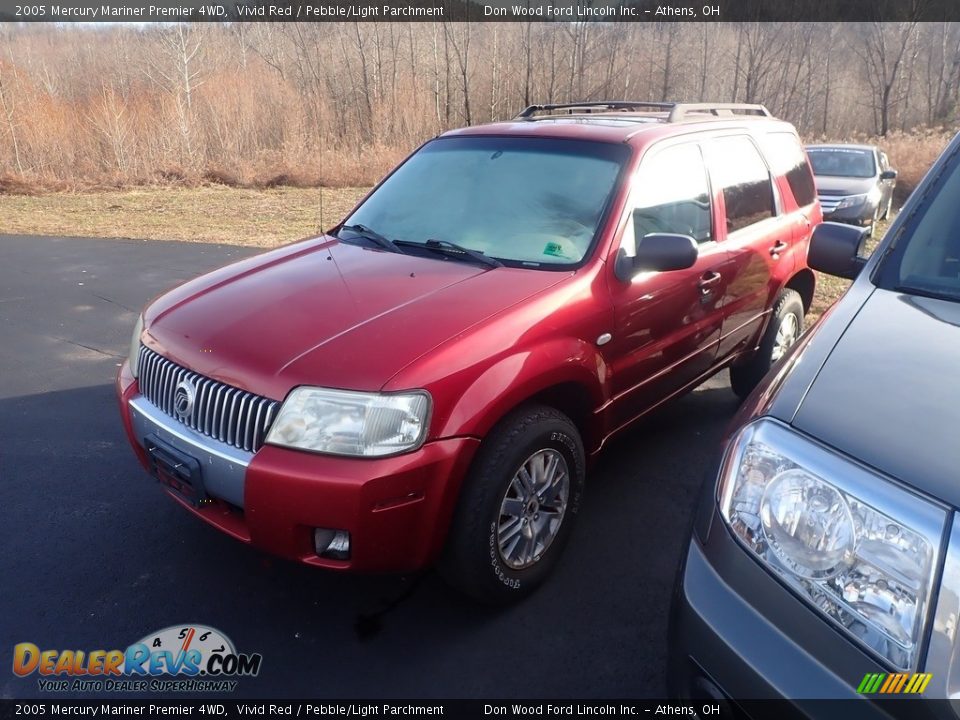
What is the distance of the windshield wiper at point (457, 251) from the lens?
3.27m

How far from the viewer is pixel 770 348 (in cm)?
482

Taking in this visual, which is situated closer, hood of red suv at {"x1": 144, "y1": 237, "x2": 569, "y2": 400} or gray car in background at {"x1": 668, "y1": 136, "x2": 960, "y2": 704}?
gray car in background at {"x1": 668, "y1": 136, "x2": 960, "y2": 704}

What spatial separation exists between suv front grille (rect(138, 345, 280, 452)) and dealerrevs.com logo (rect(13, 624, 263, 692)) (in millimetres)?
→ 807

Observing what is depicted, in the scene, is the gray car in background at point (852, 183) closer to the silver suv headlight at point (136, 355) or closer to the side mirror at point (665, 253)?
the side mirror at point (665, 253)

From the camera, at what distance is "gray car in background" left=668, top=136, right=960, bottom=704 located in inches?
55.7

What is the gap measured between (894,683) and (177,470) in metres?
2.37

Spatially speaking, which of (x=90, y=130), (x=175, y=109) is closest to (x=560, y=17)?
(x=175, y=109)

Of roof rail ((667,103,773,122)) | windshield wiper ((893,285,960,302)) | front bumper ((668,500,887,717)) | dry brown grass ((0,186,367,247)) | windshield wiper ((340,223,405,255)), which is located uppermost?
roof rail ((667,103,773,122))

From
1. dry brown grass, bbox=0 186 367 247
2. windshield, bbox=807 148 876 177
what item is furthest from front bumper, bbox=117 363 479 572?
windshield, bbox=807 148 876 177

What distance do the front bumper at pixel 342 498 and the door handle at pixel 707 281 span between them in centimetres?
185

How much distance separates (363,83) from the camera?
2625 centimetres

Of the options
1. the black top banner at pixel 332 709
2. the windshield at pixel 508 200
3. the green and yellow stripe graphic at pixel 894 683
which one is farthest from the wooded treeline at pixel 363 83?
the green and yellow stripe graphic at pixel 894 683

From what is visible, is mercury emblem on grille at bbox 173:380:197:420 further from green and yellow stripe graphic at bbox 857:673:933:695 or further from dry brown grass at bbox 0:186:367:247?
dry brown grass at bbox 0:186:367:247

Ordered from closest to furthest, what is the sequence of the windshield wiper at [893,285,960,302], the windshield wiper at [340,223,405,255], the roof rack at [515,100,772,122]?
the windshield wiper at [893,285,960,302] < the windshield wiper at [340,223,405,255] < the roof rack at [515,100,772,122]
